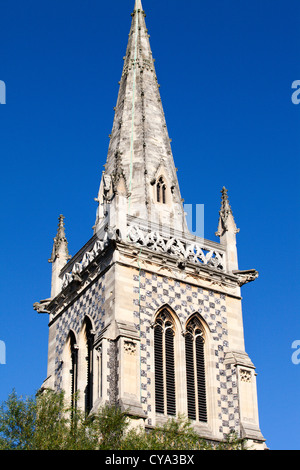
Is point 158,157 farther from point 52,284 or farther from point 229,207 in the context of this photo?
point 52,284

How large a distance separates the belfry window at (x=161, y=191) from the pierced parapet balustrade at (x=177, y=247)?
248 centimetres

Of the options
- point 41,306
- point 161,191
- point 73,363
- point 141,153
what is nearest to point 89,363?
point 73,363

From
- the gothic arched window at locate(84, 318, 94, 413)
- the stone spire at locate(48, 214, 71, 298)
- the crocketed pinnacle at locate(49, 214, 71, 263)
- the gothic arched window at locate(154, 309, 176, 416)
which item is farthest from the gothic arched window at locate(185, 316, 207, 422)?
the crocketed pinnacle at locate(49, 214, 71, 263)

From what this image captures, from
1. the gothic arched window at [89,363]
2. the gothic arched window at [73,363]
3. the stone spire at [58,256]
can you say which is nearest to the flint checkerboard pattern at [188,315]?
the gothic arched window at [89,363]

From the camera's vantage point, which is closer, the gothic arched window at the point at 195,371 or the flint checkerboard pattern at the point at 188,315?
the flint checkerboard pattern at the point at 188,315

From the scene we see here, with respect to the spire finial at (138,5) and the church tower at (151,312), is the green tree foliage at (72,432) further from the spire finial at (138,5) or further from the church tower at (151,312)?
the spire finial at (138,5)

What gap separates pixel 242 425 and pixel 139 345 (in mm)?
4293

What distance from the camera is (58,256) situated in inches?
1471

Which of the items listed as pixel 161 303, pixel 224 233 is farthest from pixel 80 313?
pixel 224 233

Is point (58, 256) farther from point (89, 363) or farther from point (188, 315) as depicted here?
point (188, 315)

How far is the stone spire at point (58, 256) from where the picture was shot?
120 ft

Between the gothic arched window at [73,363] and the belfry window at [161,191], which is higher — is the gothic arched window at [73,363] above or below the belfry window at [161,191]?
below

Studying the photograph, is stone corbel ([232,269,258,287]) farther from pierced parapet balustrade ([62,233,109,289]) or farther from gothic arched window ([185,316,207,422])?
pierced parapet balustrade ([62,233,109,289])
